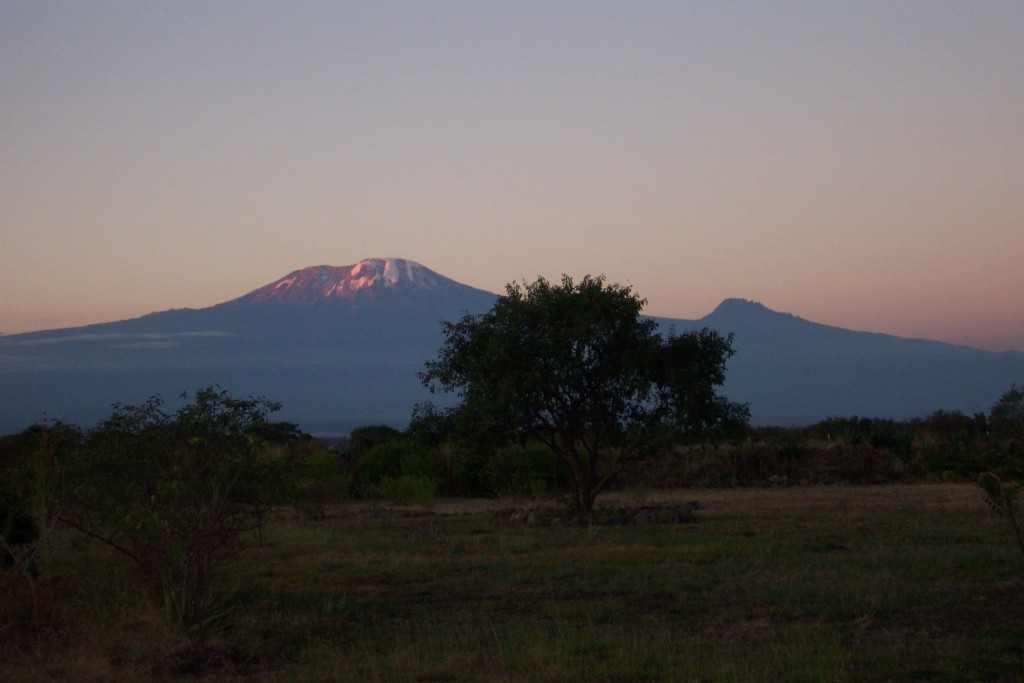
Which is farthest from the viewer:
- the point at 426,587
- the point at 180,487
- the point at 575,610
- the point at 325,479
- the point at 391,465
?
the point at 391,465

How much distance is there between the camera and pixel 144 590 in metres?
10.7

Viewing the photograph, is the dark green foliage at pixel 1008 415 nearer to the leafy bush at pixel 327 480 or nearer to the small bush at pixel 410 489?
the small bush at pixel 410 489

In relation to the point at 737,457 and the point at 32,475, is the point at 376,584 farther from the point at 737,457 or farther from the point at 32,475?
the point at 737,457

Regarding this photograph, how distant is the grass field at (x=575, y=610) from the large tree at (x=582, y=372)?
9.27 ft

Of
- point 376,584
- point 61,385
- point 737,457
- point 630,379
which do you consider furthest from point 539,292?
point 61,385

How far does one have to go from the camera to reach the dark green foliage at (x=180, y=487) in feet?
32.6

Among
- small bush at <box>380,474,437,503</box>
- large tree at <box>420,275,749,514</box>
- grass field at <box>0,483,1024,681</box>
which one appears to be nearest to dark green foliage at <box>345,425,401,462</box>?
small bush at <box>380,474,437,503</box>

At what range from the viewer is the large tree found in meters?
19.2

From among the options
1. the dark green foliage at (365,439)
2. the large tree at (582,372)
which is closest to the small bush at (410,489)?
the dark green foliage at (365,439)

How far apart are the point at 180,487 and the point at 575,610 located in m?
4.19

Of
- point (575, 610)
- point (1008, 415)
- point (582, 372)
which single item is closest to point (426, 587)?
point (575, 610)

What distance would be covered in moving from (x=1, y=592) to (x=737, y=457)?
2527 centimetres

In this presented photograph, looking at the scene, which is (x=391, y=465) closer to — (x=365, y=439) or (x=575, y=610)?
(x=365, y=439)

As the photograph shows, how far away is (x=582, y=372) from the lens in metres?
19.7
